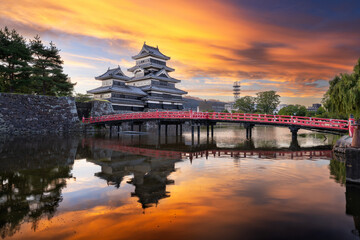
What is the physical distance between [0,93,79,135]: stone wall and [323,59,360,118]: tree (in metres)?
34.7

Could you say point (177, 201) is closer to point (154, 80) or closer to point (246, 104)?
point (154, 80)

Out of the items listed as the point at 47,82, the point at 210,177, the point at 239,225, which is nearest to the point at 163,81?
the point at 47,82

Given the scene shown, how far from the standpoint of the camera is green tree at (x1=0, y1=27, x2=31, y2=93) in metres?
30.7

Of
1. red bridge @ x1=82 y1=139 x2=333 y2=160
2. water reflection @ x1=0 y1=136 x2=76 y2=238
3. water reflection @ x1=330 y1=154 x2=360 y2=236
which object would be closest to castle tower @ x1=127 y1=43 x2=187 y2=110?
red bridge @ x1=82 y1=139 x2=333 y2=160

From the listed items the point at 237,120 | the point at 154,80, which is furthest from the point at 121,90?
the point at 237,120

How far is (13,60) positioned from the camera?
30.7 metres

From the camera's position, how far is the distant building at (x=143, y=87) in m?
48.2

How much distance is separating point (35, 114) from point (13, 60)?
25.8 ft

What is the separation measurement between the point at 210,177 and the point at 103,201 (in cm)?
484

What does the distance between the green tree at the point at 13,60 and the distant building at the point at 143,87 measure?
16066 millimetres

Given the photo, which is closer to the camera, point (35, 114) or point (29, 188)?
point (29, 188)

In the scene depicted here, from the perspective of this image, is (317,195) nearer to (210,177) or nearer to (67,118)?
(210,177)

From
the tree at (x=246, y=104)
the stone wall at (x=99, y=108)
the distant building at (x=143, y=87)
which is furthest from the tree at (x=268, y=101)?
the stone wall at (x=99, y=108)

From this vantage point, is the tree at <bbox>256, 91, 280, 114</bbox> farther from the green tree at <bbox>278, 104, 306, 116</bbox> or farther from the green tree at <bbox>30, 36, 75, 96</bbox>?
the green tree at <bbox>30, 36, 75, 96</bbox>
